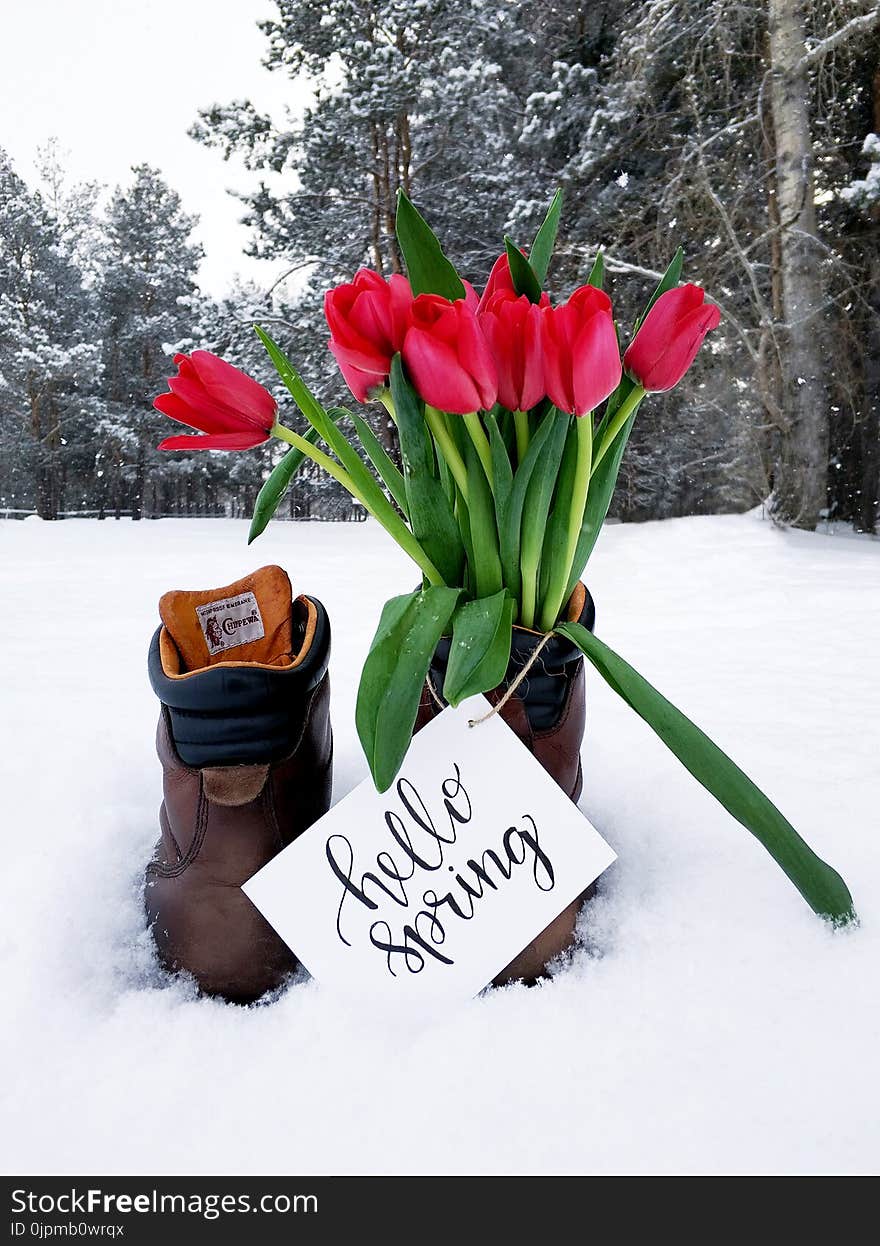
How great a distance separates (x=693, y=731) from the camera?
0.32m

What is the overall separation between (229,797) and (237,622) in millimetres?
100

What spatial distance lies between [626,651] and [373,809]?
69cm

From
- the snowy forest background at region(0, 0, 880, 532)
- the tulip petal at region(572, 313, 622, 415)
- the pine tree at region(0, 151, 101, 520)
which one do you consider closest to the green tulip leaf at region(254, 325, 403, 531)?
the tulip petal at region(572, 313, 622, 415)

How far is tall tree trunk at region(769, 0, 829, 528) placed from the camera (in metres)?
2.86

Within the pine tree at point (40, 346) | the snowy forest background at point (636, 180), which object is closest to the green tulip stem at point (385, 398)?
the snowy forest background at point (636, 180)

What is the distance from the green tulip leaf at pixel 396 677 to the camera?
0.28 metres

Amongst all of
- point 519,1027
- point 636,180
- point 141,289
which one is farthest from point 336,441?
point 141,289

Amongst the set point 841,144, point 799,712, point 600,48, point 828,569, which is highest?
point 600,48

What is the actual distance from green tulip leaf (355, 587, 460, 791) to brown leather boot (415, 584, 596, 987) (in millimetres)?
22

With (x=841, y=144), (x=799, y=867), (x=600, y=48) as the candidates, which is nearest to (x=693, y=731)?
(x=799, y=867)

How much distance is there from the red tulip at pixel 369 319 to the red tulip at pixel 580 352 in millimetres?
58

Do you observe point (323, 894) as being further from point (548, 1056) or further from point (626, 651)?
point (626, 651)

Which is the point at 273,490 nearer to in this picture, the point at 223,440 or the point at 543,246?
the point at 223,440

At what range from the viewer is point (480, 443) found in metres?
0.32
